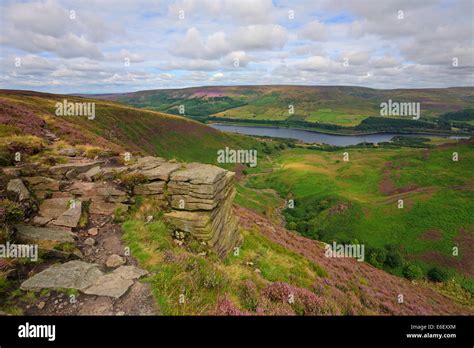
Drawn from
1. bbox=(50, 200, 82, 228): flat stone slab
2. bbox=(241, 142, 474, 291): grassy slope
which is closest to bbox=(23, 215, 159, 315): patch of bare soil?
bbox=(50, 200, 82, 228): flat stone slab

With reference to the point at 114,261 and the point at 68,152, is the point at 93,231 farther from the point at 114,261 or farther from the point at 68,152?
the point at 68,152

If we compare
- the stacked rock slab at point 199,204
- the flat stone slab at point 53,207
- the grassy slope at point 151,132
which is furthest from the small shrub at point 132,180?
the grassy slope at point 151,132

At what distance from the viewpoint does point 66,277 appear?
848 cm

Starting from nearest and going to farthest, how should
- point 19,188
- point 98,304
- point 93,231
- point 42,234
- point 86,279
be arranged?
1. point 98,304
2. point 86,279
3. point 42,234
4. point 93,231
5. point 19,188

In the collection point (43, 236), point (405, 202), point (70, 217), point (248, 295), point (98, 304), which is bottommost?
point (405, 202)

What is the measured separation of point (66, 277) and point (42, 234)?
2.96m

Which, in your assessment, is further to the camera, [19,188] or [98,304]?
[19,188]

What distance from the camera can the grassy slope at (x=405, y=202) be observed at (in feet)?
139

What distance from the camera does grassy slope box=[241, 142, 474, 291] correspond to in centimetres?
4241

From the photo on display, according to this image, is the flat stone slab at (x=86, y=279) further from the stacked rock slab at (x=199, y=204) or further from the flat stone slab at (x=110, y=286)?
the stacked rock slab at (x=199, y=204)

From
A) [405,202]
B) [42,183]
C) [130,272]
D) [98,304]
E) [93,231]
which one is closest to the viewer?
[98,304]

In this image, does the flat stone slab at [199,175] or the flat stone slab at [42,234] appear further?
the flat stone slab at [199,175]

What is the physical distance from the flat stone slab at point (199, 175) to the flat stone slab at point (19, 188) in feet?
21.0

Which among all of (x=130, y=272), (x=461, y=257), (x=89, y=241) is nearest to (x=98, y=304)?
(x=130, y=272)
